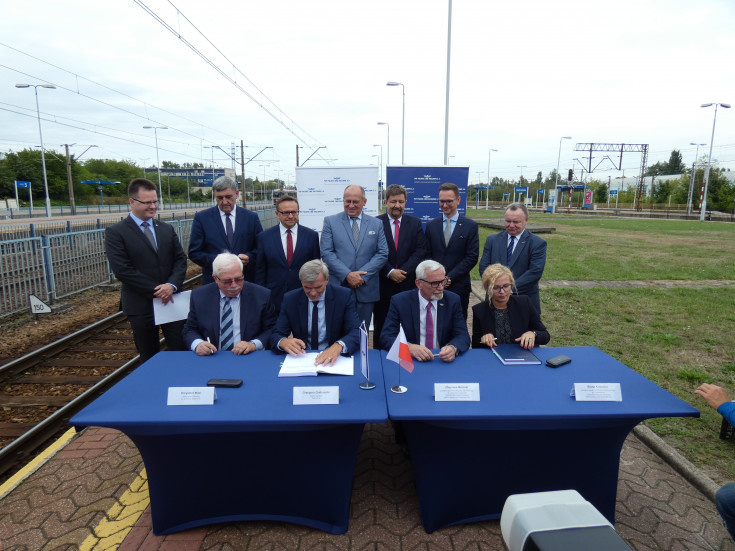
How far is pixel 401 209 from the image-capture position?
4.68m

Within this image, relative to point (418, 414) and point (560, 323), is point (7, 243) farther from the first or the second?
point (560, 323)

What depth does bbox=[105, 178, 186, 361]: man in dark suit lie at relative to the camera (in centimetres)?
370

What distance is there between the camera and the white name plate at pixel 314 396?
7.25 feet

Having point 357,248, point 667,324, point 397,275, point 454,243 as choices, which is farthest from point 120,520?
point 667,324

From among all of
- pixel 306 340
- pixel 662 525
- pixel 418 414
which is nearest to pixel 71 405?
pixel 306 340

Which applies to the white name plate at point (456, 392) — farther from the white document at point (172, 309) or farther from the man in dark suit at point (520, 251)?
the white document at point (172, 309)

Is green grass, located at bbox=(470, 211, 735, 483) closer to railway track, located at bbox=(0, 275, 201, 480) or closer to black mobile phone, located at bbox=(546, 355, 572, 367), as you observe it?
black mobile phone, located at bbox=(546, 355, 572, 367)

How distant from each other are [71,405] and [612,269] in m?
12.4

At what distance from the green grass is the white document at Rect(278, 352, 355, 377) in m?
2.79

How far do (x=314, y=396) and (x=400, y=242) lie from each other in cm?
275

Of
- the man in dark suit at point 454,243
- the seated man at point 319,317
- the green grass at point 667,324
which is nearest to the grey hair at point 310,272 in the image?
the seated man at point 319,317

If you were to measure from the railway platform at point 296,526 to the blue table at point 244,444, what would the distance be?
0.10 m

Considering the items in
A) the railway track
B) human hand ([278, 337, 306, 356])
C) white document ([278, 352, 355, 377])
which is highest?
human hand ([278, 337, 306, 356])

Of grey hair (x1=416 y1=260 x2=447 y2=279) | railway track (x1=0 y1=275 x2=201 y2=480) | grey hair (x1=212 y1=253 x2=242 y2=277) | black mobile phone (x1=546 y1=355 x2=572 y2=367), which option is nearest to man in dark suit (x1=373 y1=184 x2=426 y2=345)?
grey hair (x1=416 y1=260 x2=447 y2=279)
